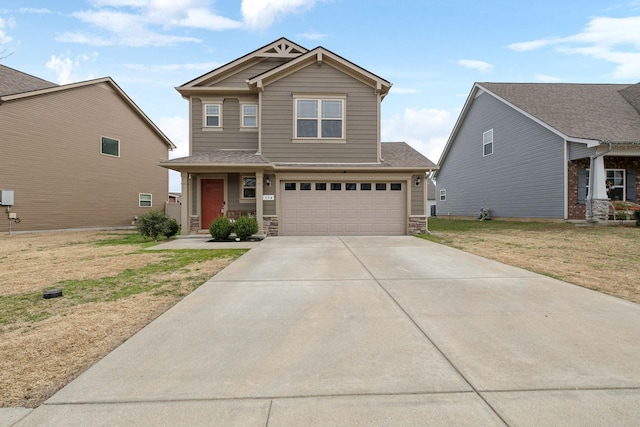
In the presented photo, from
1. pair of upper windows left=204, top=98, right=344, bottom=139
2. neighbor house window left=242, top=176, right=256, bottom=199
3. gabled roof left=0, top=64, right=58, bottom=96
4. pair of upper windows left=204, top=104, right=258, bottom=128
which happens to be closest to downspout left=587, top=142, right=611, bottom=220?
pair of upper windows left=204, top=98, right=344, bottom=139

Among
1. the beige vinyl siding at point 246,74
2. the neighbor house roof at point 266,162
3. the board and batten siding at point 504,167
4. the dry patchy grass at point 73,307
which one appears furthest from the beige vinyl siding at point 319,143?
the board and batten siding at point 504,167

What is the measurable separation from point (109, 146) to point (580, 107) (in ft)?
86.5

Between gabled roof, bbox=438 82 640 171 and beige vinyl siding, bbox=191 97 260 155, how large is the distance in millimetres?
14364

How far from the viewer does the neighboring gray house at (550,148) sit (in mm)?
15234

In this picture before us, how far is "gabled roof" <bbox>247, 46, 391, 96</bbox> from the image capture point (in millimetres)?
13398

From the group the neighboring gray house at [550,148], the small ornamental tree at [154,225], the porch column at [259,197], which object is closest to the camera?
the small ornamental tree at [154,225]

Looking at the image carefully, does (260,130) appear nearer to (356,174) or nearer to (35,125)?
(356,174)

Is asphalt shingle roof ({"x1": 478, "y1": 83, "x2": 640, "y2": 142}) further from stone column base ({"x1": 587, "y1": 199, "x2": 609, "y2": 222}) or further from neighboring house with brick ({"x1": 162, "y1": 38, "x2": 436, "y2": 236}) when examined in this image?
neighboring house with brick ({"x1": 162, "y1": 38, "x2": 436, "y2": 236})

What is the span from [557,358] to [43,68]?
2764cm

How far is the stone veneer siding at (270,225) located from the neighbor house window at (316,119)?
139 inches

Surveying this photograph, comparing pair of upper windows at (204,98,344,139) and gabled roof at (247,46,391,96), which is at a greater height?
gabled roof at (247,46,391,96)

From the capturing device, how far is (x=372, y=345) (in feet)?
10.5

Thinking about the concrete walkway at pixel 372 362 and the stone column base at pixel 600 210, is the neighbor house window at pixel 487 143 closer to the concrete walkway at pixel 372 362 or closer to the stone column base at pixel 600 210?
the stone column base at pixel 600 210

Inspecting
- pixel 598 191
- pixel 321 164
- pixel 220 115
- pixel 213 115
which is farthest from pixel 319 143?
pixel 598 191
